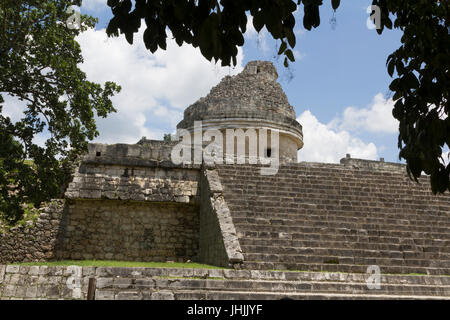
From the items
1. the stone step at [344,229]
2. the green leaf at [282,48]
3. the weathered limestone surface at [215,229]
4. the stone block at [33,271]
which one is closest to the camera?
the green leaf at [282,48]

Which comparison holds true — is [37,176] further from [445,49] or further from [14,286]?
[445,49]

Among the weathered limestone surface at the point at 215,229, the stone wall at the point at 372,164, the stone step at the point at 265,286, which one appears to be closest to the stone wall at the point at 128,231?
the weathered limestone surface at the point at 215,229

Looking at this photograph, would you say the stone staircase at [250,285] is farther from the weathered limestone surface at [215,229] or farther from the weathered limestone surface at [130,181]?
the weathered limestone surface at [130,181]

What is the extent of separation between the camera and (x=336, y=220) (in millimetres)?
9836

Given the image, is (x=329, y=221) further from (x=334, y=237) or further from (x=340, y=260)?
(x=340, y=260)

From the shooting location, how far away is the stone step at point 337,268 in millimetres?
7781

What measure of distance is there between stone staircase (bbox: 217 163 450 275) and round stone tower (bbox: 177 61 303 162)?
4.66 m

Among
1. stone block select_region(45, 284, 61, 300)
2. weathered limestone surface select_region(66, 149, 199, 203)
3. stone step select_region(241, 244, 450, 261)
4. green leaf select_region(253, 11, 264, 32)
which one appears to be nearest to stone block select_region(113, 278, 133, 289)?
stone block select_region(45, 284, 61, 300)

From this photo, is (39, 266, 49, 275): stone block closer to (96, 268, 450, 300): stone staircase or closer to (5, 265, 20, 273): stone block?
(5, 265, 20, 273): stone block

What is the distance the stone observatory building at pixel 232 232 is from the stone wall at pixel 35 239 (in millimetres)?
23

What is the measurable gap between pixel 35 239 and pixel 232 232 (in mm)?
Result: 4913

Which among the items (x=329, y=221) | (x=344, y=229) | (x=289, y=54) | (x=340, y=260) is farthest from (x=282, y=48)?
(x=329, y=221)

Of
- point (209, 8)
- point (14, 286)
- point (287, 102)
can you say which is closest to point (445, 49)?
point (209, 8)
